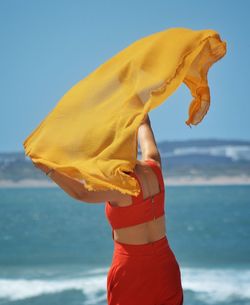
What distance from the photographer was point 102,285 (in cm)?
712

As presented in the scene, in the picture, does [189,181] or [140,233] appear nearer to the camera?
[140,233]

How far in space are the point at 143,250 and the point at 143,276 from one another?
7 cm

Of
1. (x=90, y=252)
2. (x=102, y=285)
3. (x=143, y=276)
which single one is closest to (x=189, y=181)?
(x=90, y=252)

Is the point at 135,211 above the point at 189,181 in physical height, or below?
above

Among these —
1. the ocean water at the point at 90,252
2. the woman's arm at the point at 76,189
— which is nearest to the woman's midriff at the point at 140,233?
the woman's arm at the point at 76,189

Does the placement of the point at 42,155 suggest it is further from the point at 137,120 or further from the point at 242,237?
the point at 242,237

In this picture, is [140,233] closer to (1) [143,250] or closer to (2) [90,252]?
(1) [143,250]

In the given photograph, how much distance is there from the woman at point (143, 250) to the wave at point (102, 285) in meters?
4.17


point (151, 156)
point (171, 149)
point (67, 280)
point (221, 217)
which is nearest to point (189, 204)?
point (221, 217)

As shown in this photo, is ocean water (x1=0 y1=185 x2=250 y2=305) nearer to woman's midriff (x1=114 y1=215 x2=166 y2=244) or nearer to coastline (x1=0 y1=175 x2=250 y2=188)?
woman's midriff (x1=114 y1=215 x2=166 y2=244)

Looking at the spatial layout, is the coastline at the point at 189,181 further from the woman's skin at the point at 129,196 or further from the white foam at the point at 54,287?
the woman's skin at the point at 129,196

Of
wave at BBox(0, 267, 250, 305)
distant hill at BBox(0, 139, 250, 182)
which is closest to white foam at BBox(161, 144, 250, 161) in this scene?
distant hill at BBox(0, 139, 250, 182)

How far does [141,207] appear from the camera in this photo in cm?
190

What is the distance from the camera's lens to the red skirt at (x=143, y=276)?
1.94 meters
